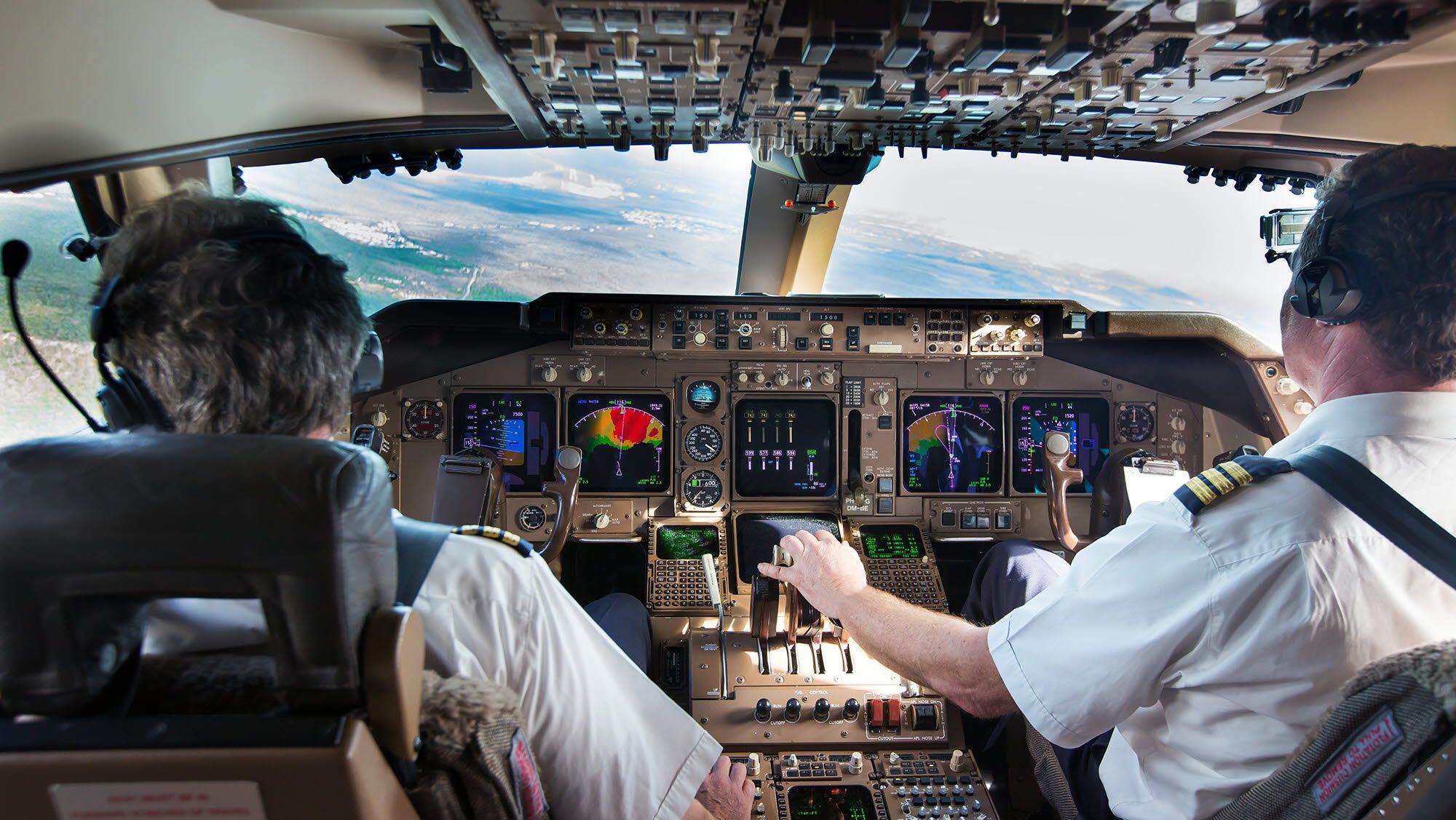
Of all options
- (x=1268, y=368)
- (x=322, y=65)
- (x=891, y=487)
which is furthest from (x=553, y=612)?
(x=1268, y=368)

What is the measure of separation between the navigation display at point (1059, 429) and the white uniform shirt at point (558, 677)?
7.70ft

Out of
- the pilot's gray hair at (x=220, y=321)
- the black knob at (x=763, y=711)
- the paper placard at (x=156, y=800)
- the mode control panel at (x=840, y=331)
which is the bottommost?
the black knob at (x=763, y=711)

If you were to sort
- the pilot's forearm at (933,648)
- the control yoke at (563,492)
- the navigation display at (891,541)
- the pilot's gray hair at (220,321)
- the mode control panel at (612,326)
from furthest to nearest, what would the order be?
the navigation display at (891,541) < the mode control panel at (612,326) < the control yoke at (563,492) < the pilot's forearm at (933,648) < the pilot's gray hair at (220,321)

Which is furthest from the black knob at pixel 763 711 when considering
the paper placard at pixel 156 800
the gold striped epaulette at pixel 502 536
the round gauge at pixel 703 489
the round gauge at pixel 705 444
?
the paper placard at pixel 156 800

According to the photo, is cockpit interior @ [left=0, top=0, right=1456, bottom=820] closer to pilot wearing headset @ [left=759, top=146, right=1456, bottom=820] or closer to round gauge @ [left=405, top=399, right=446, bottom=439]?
round gauge @ [left=405, top=399, right=446, bottom=439]

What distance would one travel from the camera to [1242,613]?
1062mm

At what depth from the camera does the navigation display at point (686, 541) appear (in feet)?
9.85

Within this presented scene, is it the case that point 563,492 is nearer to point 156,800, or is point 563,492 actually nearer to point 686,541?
point 686,541

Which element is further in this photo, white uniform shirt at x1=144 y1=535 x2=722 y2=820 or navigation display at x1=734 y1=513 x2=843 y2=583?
navigation display at x1=734 y1=513 x2=843 y2=583

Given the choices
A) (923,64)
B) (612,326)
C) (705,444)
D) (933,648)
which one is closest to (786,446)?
(705,444)

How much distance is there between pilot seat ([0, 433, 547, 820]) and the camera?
636 millimetres

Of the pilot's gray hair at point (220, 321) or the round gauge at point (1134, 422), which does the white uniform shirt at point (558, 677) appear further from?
the round gauge at point (1134, 422)

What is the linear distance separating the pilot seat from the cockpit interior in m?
0.01

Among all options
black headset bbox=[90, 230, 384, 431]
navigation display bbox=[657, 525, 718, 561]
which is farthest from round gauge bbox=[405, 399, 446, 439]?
black headset bbox=[90, 230, 384, 431]
